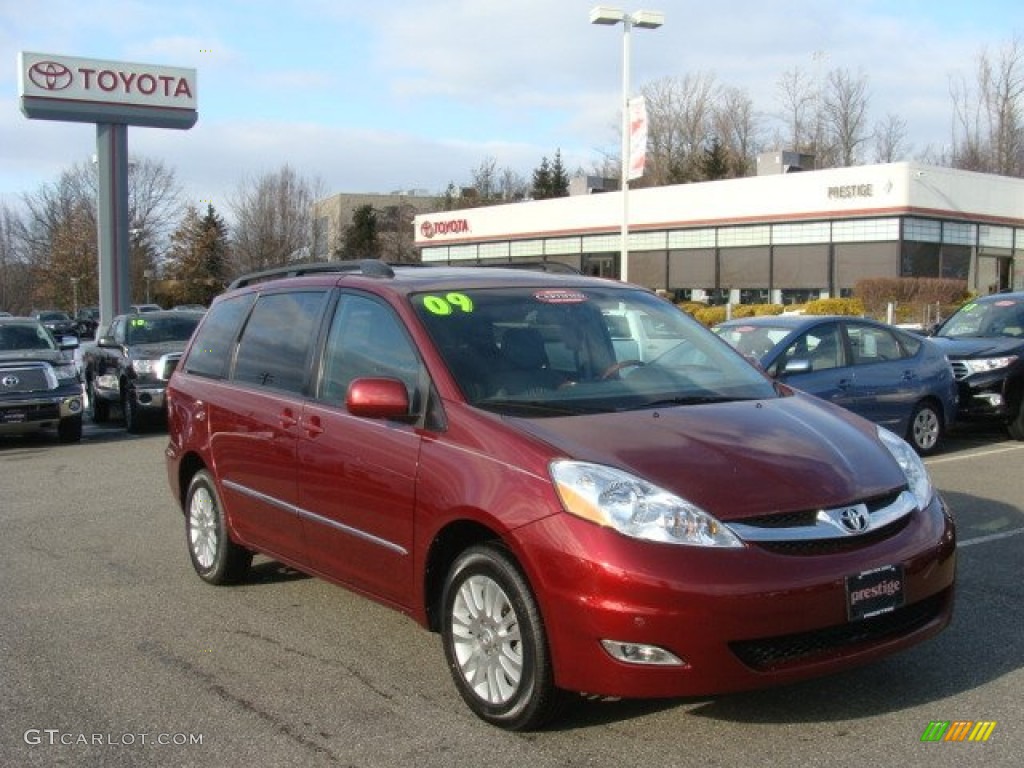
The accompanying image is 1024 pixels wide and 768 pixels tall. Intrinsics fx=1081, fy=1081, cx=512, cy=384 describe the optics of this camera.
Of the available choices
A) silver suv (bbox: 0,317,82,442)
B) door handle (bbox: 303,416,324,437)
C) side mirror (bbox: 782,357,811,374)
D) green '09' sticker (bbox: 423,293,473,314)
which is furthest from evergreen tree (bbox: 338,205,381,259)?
green '09' sticker (bbox: 423,293,473,314)

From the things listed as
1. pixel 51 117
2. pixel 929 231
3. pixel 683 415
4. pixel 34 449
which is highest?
pixel 51 117

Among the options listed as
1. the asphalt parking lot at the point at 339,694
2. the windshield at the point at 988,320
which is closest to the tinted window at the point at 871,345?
the windshield at the point at 988,320

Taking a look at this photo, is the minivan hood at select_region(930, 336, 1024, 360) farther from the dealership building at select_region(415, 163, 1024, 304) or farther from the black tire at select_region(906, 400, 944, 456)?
the dealership building at select_region(415, 163, 1024, 304)

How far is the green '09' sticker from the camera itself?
16.5 ft

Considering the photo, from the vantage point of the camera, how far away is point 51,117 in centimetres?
2930

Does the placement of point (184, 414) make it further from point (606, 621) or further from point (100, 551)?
point (606, 621)

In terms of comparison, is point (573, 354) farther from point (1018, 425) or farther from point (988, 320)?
point (988, 320)

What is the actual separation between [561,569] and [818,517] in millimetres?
979

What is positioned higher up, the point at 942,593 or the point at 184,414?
the point at 184,414

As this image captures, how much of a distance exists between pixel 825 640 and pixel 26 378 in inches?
473

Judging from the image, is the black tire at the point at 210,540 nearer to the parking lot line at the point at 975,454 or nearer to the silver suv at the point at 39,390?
the parking lot line at the point at 975,454

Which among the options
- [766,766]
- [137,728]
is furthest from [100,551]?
[766,766]

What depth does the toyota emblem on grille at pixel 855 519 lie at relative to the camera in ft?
13.2

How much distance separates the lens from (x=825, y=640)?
3975mm
